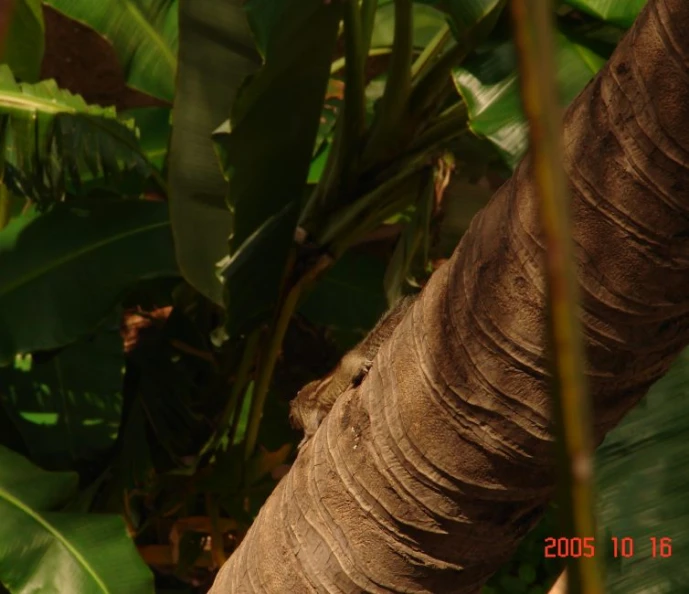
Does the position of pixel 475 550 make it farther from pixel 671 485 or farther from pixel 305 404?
pixel 305 404

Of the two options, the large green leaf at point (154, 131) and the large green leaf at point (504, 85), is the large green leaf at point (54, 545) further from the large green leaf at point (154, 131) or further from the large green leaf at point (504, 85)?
the large green leaf at point (504, 85)

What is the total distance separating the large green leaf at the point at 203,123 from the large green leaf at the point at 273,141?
73mm

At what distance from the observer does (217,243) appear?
1.52 metres

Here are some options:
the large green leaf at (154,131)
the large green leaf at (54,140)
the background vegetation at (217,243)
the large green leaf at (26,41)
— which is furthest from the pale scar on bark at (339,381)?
the large green leaf at (26,41)

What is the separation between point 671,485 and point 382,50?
50.7 inches

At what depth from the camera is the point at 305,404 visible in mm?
1359

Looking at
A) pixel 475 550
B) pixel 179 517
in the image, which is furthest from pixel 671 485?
pixel 179 517

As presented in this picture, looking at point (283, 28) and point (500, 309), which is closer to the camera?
point (500, 309)

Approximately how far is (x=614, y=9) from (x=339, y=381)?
2.25 feet

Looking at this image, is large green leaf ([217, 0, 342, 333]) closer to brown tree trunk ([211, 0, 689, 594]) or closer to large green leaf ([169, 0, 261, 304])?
large green leaf ([169, 0, 261, 304])

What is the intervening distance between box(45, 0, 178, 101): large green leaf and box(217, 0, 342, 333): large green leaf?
0.64m

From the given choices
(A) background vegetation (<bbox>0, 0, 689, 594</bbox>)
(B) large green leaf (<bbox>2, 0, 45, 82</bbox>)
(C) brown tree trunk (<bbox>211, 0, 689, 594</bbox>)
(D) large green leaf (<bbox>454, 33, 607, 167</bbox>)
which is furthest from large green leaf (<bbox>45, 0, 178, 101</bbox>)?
(C) brown tree trunk (<bbox>211, 0, 689, 594</bbox>)

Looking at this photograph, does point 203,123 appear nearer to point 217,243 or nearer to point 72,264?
point 217,243

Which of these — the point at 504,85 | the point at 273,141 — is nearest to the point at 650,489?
the point at 504,85
